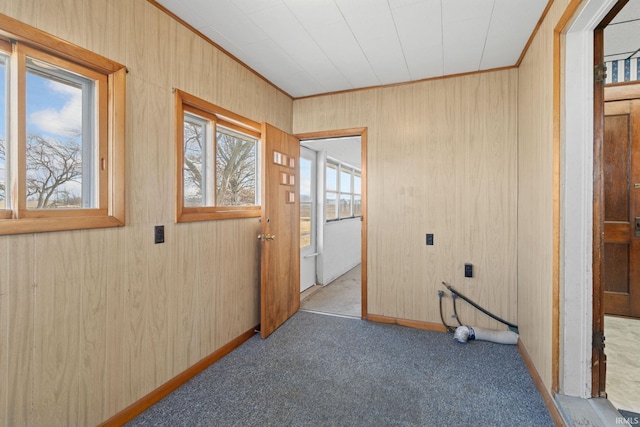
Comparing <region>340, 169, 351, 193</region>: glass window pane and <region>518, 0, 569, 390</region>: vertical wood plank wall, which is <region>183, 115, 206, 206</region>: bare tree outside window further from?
<region>340, 169, 351, 193</region>: glass window pane

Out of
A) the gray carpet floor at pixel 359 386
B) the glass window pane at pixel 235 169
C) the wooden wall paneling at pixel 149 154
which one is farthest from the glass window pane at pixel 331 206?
the wooden wall paneling at pixel 149 154

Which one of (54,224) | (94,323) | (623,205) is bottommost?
(94,323)

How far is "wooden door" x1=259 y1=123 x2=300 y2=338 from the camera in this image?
2734 mm

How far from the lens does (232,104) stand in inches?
101

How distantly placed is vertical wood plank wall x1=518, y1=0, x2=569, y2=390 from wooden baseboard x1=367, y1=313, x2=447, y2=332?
0.70 meters

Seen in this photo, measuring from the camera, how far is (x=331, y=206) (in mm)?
5254

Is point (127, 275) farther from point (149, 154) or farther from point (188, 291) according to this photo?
point (149, 154)

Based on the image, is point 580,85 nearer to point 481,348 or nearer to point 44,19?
point 481,348

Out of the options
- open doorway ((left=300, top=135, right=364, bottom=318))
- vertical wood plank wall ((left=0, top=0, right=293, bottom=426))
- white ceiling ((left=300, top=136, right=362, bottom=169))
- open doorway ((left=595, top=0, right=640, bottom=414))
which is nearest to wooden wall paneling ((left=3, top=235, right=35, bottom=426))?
vertical wood plank wall ((left=0, top=0, right=293, bottom=426))

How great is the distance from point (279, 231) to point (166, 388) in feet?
5.04

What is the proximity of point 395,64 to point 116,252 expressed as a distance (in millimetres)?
2594

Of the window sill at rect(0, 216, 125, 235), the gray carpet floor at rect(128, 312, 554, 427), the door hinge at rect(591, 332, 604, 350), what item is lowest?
the gray carpet floor at rect(128, 312, 554, 427)

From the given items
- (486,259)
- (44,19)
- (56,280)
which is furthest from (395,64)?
(56,280)

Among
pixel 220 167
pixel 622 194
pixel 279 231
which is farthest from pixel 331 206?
pixel 622 194
